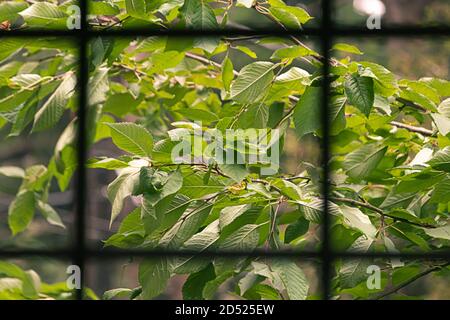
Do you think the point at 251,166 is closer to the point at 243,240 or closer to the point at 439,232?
the point at 243,240

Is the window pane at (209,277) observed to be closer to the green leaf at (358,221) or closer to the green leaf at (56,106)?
the green leaf at (358,221)

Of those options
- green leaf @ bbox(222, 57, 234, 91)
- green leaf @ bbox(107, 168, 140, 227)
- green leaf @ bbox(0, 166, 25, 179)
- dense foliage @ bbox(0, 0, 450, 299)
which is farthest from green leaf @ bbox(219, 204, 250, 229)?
green leaf @ bbox(0, 166, 25, 179)

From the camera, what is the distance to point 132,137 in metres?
1.15

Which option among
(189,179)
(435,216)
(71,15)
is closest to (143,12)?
(71,15)

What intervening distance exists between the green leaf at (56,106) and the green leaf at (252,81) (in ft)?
0.87

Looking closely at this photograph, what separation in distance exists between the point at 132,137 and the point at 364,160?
0.36m

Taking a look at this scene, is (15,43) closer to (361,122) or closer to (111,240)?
(111,240)

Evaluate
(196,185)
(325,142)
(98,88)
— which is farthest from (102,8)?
(325,142)

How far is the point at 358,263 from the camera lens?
1209 mm

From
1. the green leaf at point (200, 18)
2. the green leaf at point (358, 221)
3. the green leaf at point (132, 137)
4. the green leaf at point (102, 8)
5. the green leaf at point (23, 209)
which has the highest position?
the green leaf at point (102, 8)

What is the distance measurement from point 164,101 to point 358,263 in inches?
20.8

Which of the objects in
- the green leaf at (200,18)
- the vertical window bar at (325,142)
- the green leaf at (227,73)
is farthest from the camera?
the green leaf at (227,73)

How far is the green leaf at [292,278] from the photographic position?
113cm

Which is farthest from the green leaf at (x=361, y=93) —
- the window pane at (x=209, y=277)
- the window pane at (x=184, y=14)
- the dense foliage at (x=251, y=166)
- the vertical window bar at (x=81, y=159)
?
the vertical window bar at (x=81, y=159)
